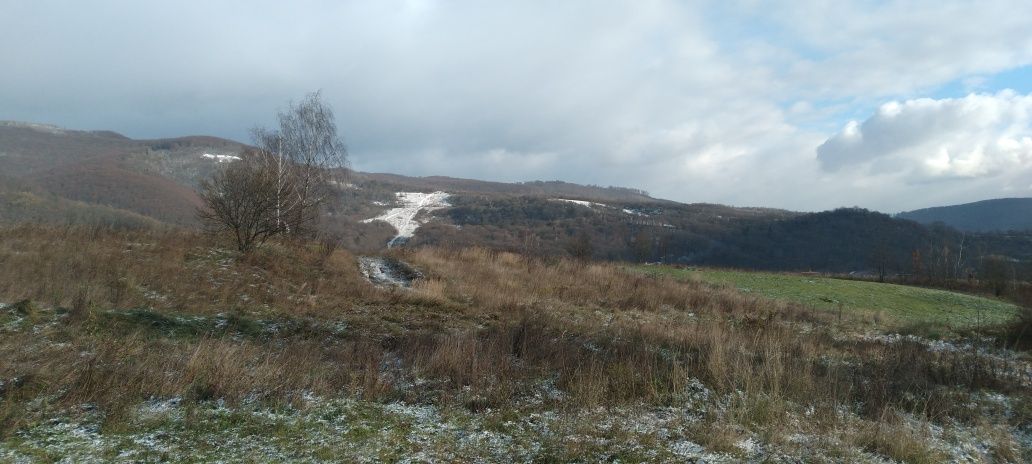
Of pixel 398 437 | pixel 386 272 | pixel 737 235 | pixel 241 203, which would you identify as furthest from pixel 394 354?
pixel 737 235

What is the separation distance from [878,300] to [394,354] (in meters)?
23.2

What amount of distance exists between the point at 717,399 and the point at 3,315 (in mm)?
10167

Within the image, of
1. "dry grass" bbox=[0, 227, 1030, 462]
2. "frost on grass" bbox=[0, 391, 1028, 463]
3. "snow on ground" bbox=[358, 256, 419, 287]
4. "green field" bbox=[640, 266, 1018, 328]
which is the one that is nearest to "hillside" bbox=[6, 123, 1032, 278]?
"green field" bbox=[640, 266, 1018, 328]

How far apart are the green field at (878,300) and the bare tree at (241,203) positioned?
62.9ft

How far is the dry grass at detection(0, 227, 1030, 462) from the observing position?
5.42 meters

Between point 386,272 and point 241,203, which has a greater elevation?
point 241,203

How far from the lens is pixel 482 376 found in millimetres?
6355

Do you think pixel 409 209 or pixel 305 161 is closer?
pixel 305 161

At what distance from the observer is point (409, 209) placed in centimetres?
16050

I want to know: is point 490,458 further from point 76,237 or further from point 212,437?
point 76,237

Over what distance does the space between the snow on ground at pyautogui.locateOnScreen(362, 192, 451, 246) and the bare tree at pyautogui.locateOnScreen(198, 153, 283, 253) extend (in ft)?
285

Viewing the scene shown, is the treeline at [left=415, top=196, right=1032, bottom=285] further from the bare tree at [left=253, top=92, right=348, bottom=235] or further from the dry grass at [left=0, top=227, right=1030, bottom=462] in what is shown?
the dry grass at [left=0, top=227, right=1030, bottom=462]

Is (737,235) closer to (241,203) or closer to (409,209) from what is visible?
(409,209)

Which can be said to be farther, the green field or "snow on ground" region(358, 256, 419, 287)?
the green field
